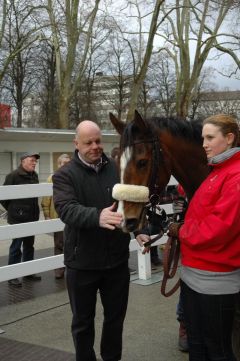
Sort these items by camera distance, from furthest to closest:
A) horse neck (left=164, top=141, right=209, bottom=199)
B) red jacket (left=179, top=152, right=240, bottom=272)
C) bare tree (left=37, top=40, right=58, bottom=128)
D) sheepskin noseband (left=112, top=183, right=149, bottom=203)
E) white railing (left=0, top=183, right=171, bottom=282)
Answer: bare tree (left=37, top=40, right=58, bottom=128) < white railing (left=0, top=183, right=171, bottom=282) < horse neck (left=164, top=141, right=209, bottom=199) < sheepskin noseband (left=112, top=183, right=149, bottom=203) < red jacket (left=179, top=152, right=240, bottom=272)

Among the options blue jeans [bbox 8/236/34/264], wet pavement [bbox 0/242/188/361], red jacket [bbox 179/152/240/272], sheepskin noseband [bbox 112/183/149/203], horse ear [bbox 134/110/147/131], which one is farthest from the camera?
blue jeans [bbox 8/236/34/264]

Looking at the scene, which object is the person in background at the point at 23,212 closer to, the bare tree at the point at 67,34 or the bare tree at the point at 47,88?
the bare tree at the point at 67,34

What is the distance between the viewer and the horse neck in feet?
10.1

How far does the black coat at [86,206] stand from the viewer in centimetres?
313

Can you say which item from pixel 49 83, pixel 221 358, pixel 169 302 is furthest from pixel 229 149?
pixel 49 83

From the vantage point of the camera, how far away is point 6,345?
4199 mm

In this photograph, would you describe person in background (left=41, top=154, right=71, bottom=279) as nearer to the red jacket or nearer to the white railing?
the white railing

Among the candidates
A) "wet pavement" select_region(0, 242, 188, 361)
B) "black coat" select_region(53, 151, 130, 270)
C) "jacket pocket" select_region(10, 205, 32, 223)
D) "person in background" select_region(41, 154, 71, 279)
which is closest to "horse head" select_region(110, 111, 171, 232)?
"black coat" select_region(53, 151, 130, 270)

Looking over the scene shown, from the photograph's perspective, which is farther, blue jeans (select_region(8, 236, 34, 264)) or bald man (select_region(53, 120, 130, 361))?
blue jeans (select_region(8, 236, 34, 264))

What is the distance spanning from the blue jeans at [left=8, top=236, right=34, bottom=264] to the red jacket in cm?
445

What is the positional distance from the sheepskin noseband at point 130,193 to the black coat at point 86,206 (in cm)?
44

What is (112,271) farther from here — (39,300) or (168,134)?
(39,300)

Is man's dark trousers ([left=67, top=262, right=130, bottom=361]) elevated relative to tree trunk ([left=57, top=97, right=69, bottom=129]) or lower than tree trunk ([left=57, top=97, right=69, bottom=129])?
lower

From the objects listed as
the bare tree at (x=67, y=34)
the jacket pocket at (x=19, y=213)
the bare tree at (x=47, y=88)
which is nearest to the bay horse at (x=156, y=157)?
the jacket pocket at (x=19, y=213)
